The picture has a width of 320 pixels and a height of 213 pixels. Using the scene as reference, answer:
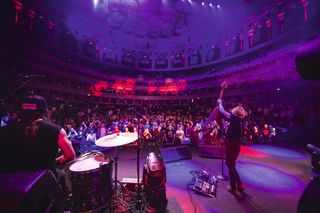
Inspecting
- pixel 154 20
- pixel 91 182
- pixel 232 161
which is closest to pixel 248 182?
pixel 232 161

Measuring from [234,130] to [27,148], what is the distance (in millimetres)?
3716

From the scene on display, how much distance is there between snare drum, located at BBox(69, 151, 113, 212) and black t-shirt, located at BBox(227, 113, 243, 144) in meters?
2.64

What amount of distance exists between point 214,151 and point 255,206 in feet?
11.5

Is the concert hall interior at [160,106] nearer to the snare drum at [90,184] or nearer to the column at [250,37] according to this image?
the snare drum at [90,184]

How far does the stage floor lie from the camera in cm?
341

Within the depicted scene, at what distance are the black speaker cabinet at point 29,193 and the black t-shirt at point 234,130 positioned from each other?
11.4 ft

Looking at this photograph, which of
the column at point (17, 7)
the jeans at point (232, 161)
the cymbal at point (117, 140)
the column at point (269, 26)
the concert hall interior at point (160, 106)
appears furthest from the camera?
the column at point (269, 26)

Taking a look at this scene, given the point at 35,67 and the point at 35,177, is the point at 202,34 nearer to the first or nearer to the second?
the point at 35,67

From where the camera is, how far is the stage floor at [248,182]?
134 inches

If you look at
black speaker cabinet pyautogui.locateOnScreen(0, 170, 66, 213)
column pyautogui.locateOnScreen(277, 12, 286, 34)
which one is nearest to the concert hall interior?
black speaker cabinet pyautogui.locateOnScreen(0, 170, 66, 213)

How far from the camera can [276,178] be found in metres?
4.84

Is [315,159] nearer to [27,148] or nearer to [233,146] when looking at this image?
[233,146]

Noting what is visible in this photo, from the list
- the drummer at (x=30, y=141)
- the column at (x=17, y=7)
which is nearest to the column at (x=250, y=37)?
the column at (x=17, y=7)

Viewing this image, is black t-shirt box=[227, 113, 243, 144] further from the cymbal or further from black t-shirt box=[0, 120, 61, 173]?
black t-shirt box=[0, 120, 61, 173]
